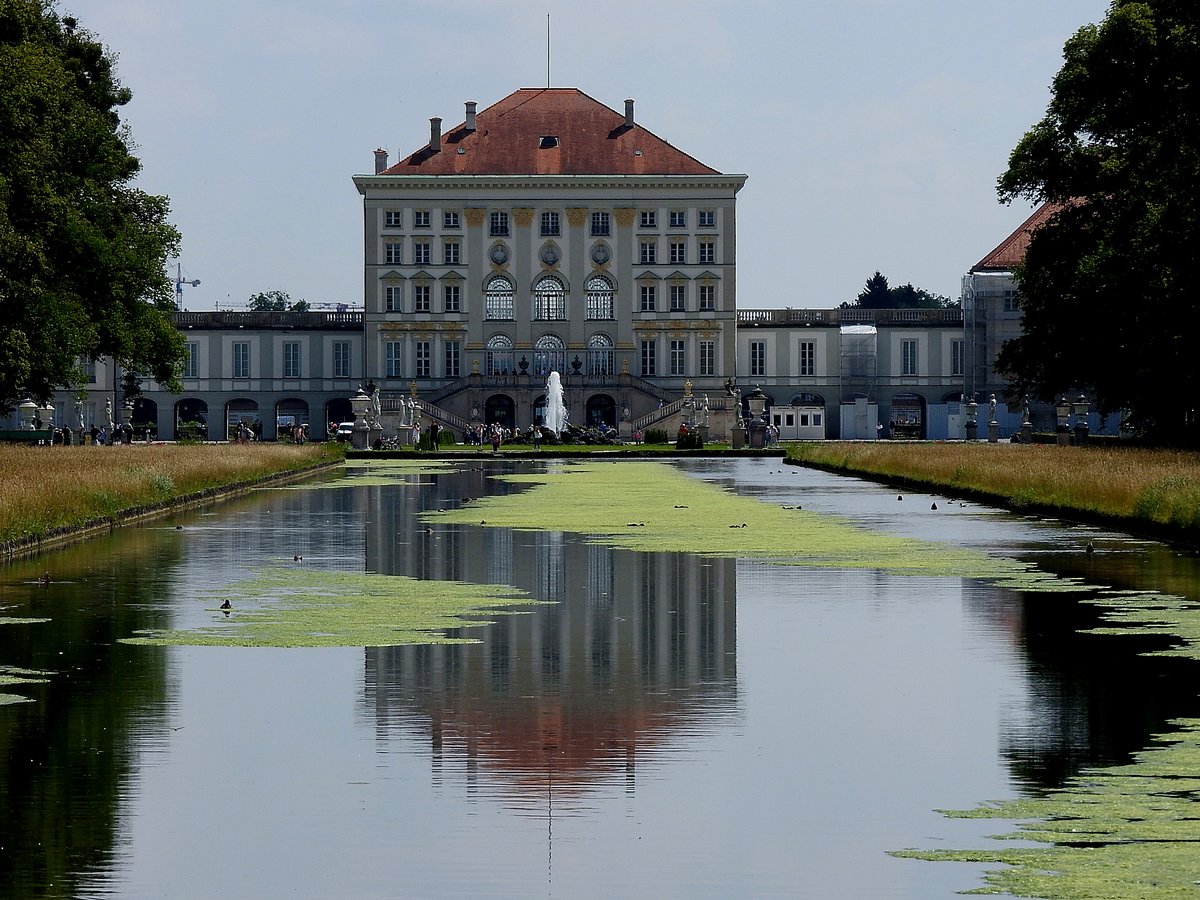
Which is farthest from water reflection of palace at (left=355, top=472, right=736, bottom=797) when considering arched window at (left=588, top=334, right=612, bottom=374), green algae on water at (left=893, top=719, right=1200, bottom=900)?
arched window at (left=588, top=334, right=612, bottom=374)

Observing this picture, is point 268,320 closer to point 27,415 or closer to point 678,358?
point 678,358

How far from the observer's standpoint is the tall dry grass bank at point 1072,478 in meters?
29.0

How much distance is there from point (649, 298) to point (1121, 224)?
6624 cm

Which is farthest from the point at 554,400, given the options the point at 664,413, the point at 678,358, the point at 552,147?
the point at 552,147

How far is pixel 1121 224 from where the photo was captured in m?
55.6

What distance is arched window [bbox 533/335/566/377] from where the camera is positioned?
118312 millimetres

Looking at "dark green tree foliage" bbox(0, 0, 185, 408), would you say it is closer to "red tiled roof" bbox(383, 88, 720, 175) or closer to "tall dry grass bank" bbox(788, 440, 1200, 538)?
"tall dry grass bank" bbox(788, 440, 1200, 538)

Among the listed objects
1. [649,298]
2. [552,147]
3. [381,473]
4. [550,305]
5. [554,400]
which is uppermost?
[552,147]

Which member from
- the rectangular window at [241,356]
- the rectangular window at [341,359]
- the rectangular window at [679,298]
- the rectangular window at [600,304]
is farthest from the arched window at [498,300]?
the rectangular window at [241,356]

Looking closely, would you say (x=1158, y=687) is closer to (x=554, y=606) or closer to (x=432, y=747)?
(x=432, y=747)

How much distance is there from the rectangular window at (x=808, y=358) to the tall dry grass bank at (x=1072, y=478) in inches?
2464

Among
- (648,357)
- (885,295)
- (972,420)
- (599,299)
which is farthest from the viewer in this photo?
(885,295)

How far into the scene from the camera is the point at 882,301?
636ft

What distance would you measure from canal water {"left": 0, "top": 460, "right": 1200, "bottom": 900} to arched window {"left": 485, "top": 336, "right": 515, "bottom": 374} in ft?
322
